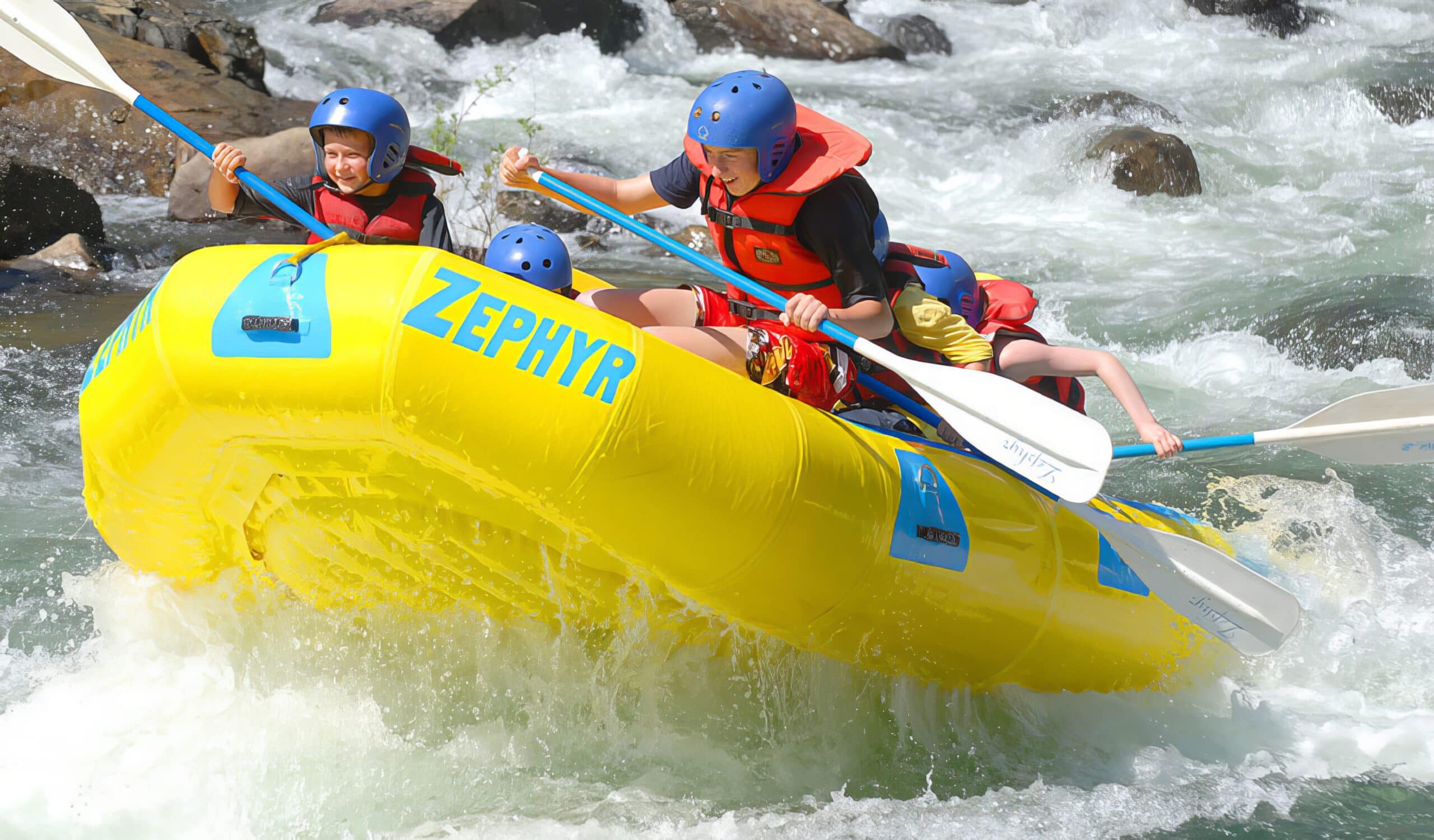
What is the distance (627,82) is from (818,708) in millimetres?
9561

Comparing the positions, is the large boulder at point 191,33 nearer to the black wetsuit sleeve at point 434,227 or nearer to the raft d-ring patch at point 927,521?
the black wetsuit sleeve at point 434,227

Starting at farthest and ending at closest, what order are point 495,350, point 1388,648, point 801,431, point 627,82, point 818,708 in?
point 627,82, point 1388,648, point 818,708, point 801,431, point 495,350

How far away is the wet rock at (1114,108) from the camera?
11.4 meters

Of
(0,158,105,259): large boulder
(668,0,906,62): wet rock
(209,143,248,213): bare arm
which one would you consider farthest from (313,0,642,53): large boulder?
(209,143,248,213): bare arm

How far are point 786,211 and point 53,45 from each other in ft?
7.07

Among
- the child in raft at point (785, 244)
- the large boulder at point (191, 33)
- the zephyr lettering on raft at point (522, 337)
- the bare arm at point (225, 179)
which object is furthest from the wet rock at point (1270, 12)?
the zephyr lettering on raft at point (522, 337)

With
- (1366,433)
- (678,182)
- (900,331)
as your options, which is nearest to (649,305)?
(678,182)

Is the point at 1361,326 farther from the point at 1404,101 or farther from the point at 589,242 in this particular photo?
the point at 1404,101

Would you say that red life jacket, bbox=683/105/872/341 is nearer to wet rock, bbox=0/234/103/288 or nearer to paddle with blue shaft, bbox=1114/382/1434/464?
paddle with blue shaft, bbox=1114/382/1434/464

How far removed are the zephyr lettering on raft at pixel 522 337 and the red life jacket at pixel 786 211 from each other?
0.88 meters

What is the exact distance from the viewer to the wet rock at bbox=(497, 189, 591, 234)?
8234mm

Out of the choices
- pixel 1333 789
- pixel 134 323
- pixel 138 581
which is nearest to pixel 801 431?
pixel 134 323

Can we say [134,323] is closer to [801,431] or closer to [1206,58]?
[801,431]

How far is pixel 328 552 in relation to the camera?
9.34 ft
